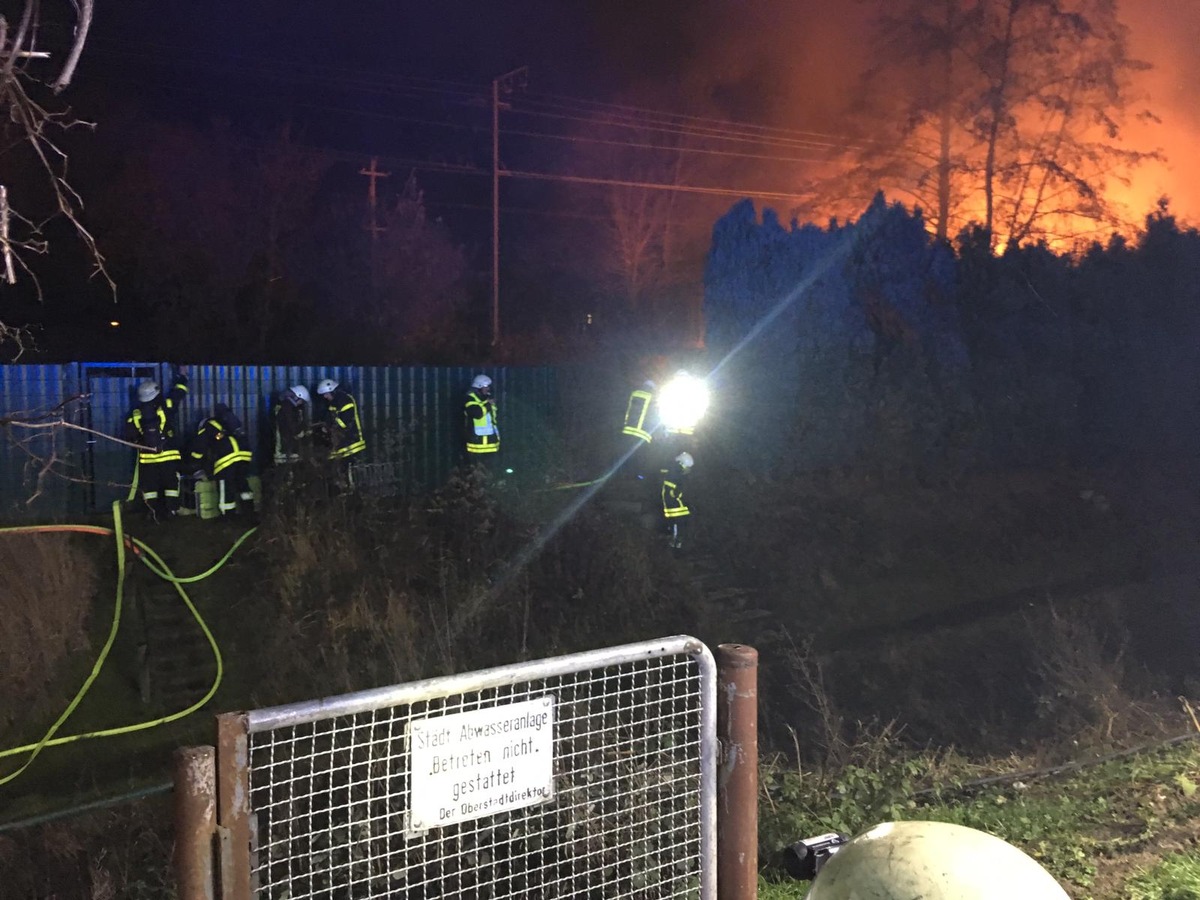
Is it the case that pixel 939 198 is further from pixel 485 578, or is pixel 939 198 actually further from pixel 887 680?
pixel 485 578

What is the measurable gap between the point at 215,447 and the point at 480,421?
308cm

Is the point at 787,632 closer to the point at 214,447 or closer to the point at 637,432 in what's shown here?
the point at 637,432

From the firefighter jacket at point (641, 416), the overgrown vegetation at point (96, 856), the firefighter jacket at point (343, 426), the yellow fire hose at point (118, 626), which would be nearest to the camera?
the overgrown vegetation at point (96, 856)

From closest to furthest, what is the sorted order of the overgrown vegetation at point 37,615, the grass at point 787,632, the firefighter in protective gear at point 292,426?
the grass at point 787,632 < the overgrown vegetation at point 37,615 < the firefighter in protective gear at point 292,426

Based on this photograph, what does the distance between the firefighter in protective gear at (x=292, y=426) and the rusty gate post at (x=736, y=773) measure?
7649mm

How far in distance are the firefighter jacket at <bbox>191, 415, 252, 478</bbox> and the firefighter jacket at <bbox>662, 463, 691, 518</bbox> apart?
16.6 feet

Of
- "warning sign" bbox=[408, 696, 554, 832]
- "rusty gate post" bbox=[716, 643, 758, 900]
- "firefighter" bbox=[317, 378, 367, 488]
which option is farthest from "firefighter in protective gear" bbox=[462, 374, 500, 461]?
"warning sign" bbox=[408, 696, 554, 832]

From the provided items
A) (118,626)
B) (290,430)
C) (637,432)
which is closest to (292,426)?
(290,430)

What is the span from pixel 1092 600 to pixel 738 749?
1246 centimetres

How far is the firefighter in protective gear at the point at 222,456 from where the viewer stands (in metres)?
9.45

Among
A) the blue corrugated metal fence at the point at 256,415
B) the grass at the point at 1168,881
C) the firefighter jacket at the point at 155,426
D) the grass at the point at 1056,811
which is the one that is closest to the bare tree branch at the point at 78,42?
the grass at the point at 1056,811

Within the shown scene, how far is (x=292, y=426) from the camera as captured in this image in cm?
973

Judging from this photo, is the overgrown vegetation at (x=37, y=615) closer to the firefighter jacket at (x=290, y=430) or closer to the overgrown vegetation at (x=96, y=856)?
the overgrown vegetation at (x=96, y=856)

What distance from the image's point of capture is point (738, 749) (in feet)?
8.72
